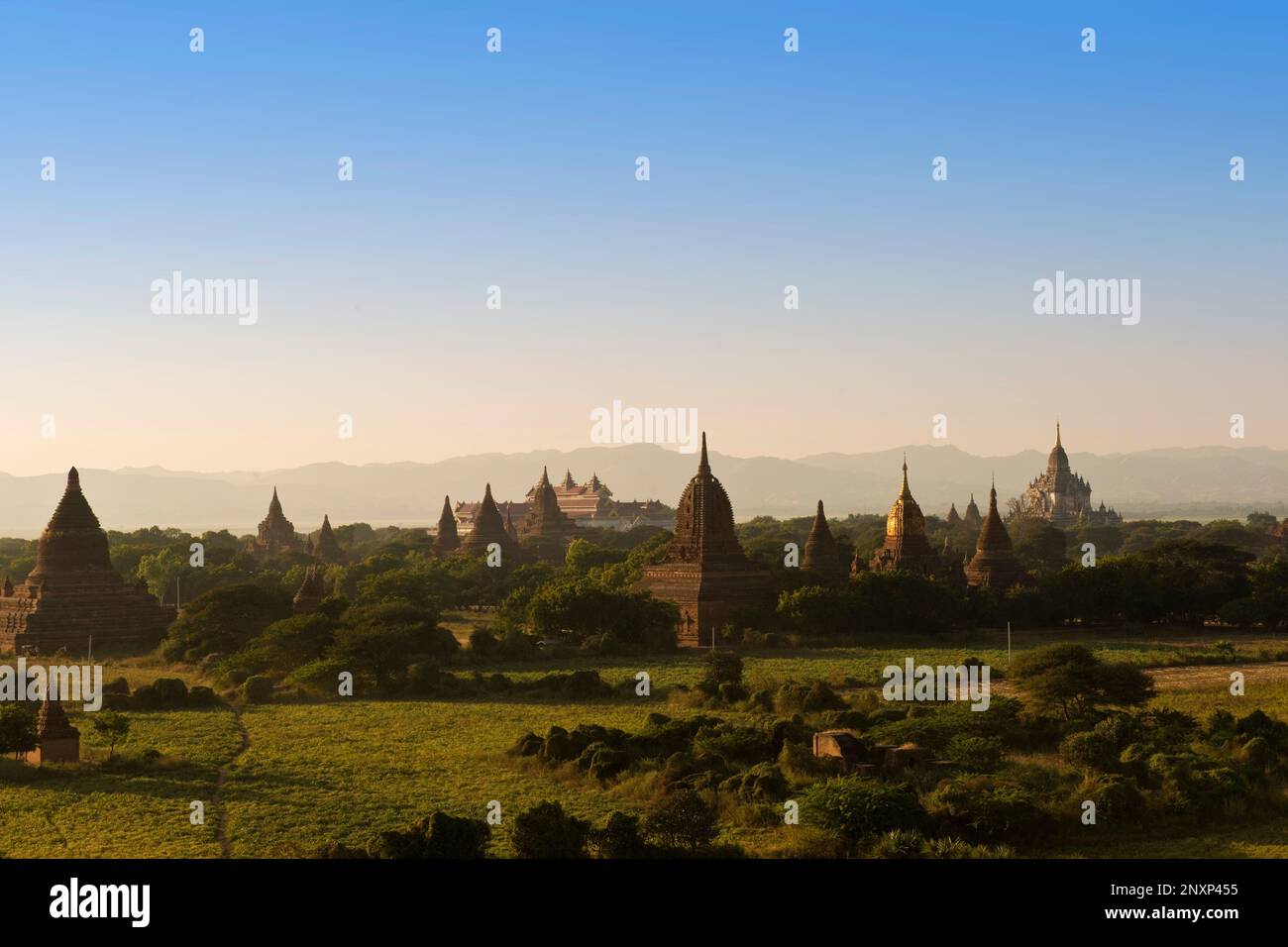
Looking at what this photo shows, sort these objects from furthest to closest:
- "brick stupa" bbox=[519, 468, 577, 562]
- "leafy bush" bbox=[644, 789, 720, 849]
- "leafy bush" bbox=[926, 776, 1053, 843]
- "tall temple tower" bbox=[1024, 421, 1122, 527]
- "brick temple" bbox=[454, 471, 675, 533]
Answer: "tall temple tower" bbox=[1024, 421, 1122, 527]
"brick temple" bbox=[454, 471, 675, 533]
"brick stupa" bbox=[519, 468, 577, 562]
"leafy bush" bbox=[926, 776, 1053, 843]
"leafy bush" bbox=[644, 789, 720, 849]

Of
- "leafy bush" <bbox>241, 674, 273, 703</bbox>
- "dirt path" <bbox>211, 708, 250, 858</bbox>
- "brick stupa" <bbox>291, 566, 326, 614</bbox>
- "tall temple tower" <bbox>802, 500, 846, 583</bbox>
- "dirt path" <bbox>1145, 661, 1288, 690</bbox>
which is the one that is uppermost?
"tall temple tower" <bbox>802, 500, 846, 583</bbox>

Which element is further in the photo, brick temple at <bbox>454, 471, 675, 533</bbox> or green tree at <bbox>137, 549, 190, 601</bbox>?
brick temple at <bbox>454, 471, 675, 533</bbox>

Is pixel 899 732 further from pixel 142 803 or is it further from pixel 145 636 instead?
pixel 145 636

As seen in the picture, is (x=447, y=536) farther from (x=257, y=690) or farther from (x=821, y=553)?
(x=257, y=690)

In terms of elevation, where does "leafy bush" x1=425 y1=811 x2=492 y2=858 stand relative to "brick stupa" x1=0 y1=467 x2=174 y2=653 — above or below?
below

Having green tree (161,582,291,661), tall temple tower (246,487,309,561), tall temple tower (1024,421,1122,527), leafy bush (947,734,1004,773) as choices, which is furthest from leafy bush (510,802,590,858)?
tall temple tower (1024,421,1122,527)

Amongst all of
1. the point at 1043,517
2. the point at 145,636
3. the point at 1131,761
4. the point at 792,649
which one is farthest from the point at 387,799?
the point at 1043,517

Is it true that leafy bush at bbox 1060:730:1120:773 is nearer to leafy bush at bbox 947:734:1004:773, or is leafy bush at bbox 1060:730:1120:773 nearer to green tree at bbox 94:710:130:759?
leafy bush at bbox 947:734:1004:773

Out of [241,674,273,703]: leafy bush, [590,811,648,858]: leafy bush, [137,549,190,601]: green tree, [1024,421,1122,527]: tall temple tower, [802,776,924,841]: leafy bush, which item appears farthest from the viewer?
[1024,421,1122,527]: tall temple tower
